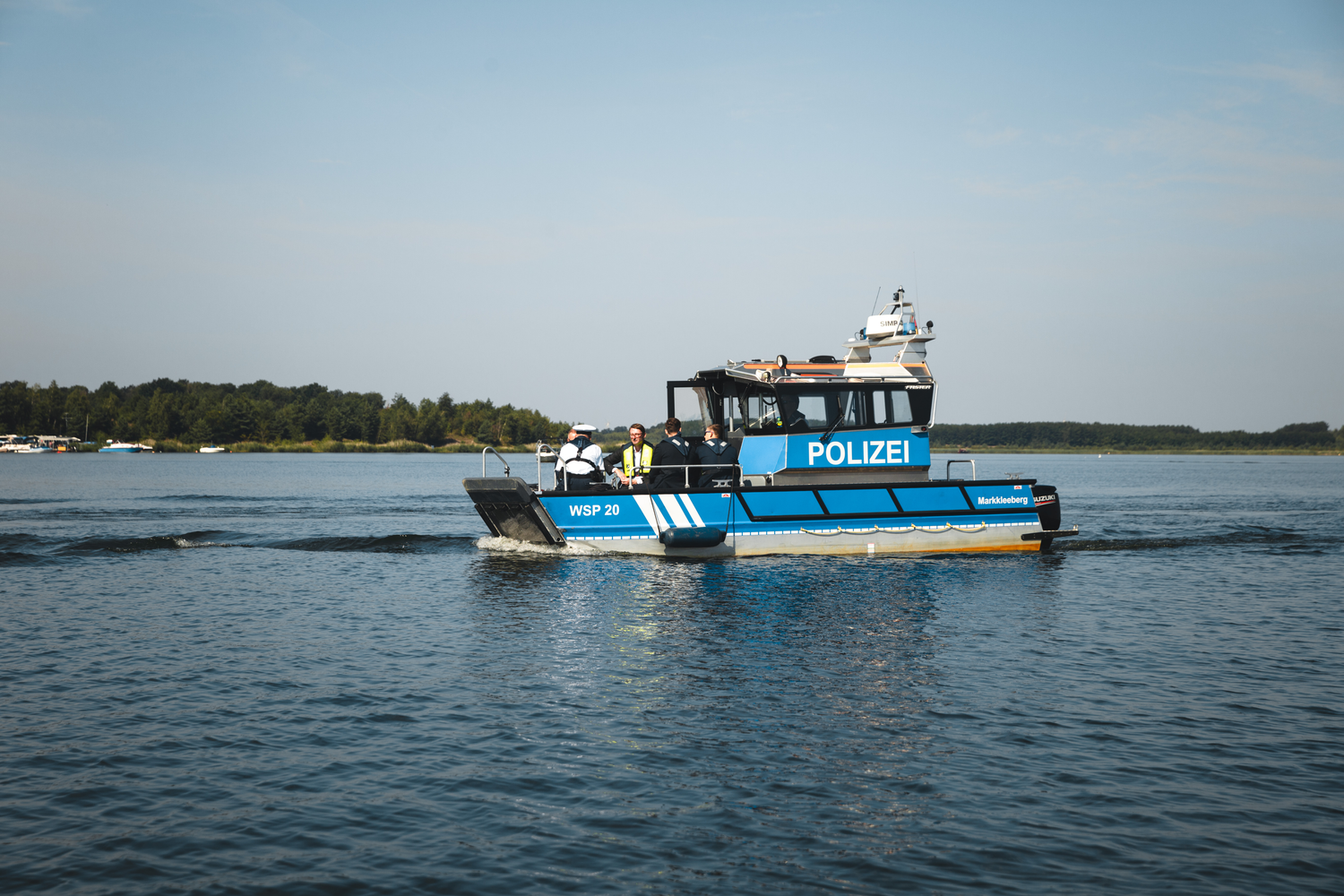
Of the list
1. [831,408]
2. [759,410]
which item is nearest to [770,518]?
[759,410]

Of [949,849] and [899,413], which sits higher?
[899,413]

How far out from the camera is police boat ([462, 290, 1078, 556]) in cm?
1598

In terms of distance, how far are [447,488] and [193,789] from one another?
42082 millimetres

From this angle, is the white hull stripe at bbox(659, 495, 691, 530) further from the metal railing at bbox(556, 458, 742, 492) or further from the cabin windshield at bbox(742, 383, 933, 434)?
the cabin windshield at bbox(742, 383, 933, 434)

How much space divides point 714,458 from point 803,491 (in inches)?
70.5

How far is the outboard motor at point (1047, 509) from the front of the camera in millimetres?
17797

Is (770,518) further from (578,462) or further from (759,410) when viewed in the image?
(578,462)

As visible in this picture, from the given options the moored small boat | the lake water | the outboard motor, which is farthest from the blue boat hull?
the moored small boat

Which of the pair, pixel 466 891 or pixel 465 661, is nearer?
pixel 466 891

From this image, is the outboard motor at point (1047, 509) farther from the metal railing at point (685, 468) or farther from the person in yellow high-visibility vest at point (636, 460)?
the person in yellow high-visibility vest at point (636, 460)

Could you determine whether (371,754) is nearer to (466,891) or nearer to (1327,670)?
(466,891)

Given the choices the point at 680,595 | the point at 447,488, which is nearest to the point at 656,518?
the point at 680,595

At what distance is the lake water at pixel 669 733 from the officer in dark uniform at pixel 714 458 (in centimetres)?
172

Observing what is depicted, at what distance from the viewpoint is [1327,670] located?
31.0ft
